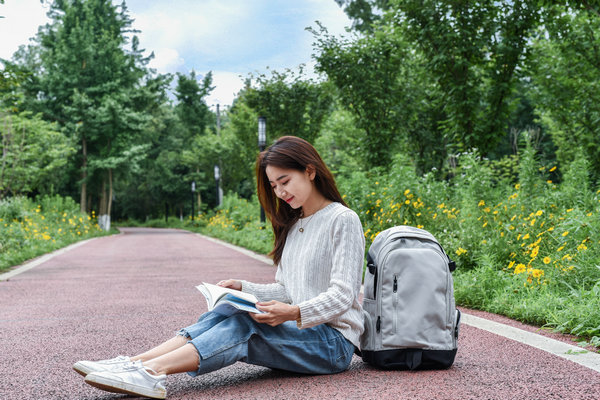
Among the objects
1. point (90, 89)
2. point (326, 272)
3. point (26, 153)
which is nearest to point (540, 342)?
point (326, 272)

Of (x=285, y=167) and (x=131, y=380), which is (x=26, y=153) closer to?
(x=285, y=167)

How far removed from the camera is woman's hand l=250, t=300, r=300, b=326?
2596 mm

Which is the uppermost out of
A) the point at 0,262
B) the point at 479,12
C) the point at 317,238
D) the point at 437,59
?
the point at 479,12

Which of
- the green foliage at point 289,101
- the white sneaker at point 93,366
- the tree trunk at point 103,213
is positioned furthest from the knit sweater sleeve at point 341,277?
the tree trunk at point 103,213

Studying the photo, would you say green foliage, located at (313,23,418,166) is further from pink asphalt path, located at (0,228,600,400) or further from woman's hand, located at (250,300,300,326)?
woman's hand, located at (250,300,300,326)

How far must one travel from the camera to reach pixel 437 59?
34.2 feet

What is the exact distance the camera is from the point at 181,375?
3193 mm

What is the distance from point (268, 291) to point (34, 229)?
13349 millimetres

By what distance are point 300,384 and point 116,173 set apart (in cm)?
3013

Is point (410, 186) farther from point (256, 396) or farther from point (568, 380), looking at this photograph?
point (256, 396)

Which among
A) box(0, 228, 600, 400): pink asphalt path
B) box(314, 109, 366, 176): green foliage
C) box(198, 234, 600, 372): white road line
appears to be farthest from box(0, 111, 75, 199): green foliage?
box(198, 234, 600, 372): white road line

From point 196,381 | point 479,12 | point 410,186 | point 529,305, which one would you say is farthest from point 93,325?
point 479,12

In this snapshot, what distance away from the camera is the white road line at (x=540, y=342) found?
3402mm

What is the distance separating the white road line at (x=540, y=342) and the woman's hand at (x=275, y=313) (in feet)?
5.92
